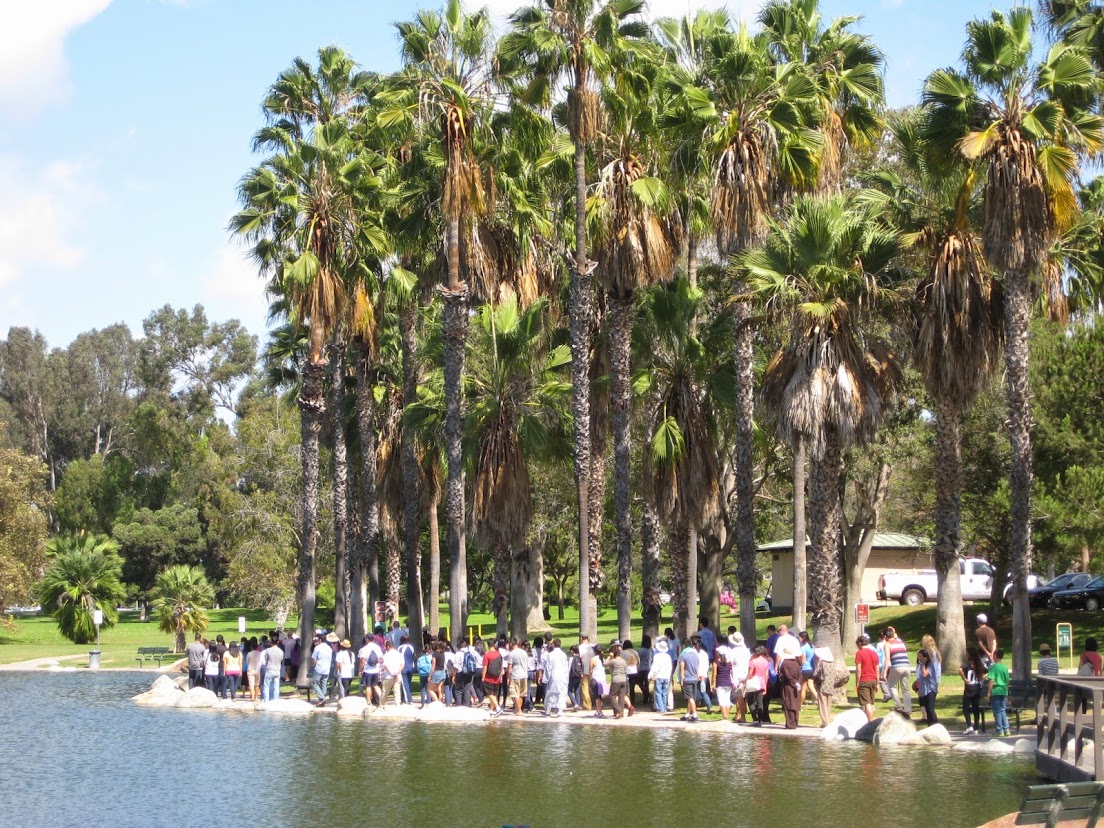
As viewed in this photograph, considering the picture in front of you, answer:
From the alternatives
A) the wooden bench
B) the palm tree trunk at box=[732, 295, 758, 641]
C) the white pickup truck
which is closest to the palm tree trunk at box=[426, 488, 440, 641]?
the palm tree trunk at box=[732, 295, 758, 641]

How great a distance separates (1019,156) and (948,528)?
895 cm

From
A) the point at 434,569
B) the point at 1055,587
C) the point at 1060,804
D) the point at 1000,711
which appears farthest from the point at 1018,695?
the point at 1055,587

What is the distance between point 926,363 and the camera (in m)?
28.4

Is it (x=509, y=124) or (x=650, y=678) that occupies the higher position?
(x=509, y=124)

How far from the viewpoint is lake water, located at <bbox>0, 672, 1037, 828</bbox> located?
16.7m

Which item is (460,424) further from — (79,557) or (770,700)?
→ (79,557)

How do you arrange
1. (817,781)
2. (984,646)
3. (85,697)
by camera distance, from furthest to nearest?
(85,697) → (984,646) → (817,781)

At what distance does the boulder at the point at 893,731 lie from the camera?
22062mm

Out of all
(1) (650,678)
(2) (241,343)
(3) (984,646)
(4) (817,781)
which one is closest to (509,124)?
(1) (650,678)

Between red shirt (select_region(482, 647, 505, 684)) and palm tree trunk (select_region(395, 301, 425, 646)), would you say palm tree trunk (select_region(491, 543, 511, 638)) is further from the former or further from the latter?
red shirt (select_region(482, 647, 505, 684))

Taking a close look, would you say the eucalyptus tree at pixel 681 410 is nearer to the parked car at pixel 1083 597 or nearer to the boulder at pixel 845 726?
the boulder at pixel 845 726

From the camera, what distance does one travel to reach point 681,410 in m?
31.7

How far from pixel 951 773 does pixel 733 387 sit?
14332 millimetres

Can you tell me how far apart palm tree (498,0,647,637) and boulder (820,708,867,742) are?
887 centimetres
